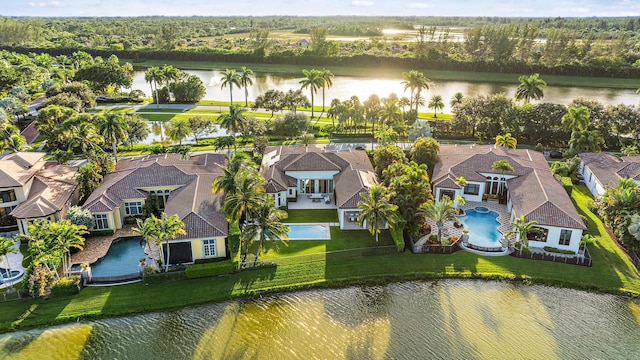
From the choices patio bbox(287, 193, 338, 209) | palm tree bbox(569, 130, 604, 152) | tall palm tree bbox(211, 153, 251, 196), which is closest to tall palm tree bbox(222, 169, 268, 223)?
tall palm tree bbox(211, 153, 251, 196)

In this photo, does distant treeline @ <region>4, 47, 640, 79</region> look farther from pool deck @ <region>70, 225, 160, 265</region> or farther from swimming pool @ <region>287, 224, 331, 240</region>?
pool deck @ <region>70, 225, 160, 265</region>

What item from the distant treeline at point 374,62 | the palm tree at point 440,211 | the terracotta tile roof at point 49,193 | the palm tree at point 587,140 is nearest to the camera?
the palm tree at point 440,211

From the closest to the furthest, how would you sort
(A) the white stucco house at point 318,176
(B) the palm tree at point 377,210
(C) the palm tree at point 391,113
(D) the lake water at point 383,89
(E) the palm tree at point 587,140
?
(B) the palm tree at point 377,210 < (A) the white stucco house at point 318,176 < (E) the palm tree at point 587,140 < (C) the palm tree at point 391,113 < (D) the lake water at point 383,89

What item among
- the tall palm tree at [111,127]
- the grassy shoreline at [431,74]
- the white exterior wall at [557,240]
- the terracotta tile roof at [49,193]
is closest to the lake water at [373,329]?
the white exterior wall at [557,240]

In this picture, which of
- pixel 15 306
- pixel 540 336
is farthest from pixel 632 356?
pixel 15 306

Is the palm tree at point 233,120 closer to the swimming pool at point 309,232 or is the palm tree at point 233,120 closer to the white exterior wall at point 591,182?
the swimming pool at point 309,232

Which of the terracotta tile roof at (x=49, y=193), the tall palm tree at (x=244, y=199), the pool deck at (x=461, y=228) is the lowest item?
the pool deck at (x=461, y=228)
